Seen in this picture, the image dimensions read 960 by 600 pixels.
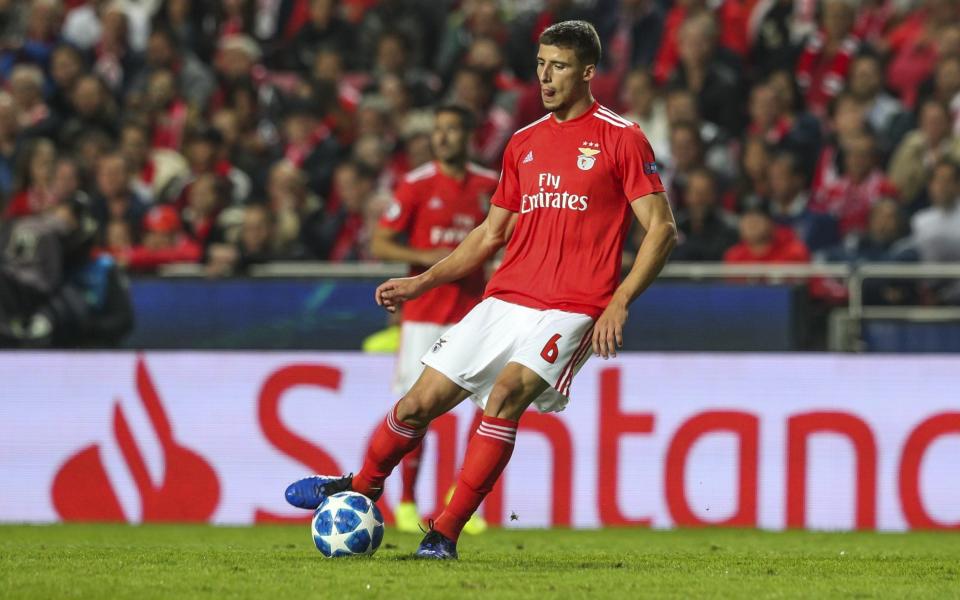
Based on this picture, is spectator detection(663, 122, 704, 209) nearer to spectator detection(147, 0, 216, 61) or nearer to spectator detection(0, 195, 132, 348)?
spectator detection(0, 195, 132, 348)

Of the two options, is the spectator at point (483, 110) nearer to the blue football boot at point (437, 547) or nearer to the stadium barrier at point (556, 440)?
the stadium barrier at point (556, 440)

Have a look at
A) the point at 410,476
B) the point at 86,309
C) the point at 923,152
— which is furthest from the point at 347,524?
the point at 923,152

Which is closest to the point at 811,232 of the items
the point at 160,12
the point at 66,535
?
the point at 66,535

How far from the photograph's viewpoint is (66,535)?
34.5 ft

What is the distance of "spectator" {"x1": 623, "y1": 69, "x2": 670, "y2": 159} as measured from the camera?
14.6m

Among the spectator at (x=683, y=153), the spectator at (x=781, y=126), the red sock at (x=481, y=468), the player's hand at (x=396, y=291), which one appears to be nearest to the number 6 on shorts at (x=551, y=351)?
the red sock at (x=481, y=468)

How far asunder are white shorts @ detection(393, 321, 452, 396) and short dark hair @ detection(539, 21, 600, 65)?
3.53m

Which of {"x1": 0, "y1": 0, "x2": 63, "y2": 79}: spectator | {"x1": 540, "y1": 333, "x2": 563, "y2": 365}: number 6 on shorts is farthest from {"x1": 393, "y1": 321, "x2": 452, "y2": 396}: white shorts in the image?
{"x1": 0, "y1": 0, "x2": 63, "y2": 79}: spectator

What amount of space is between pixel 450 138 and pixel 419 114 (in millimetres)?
4749

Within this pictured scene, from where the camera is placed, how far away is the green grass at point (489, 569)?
6285mm

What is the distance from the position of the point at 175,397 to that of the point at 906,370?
16.7 feet

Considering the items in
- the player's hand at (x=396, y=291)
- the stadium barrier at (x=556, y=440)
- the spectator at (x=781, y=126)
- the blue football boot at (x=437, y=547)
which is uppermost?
the spectator at (x=781, y=126)

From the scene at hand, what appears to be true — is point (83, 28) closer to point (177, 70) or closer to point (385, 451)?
point (177, 70)

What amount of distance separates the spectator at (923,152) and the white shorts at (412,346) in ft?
16.0
